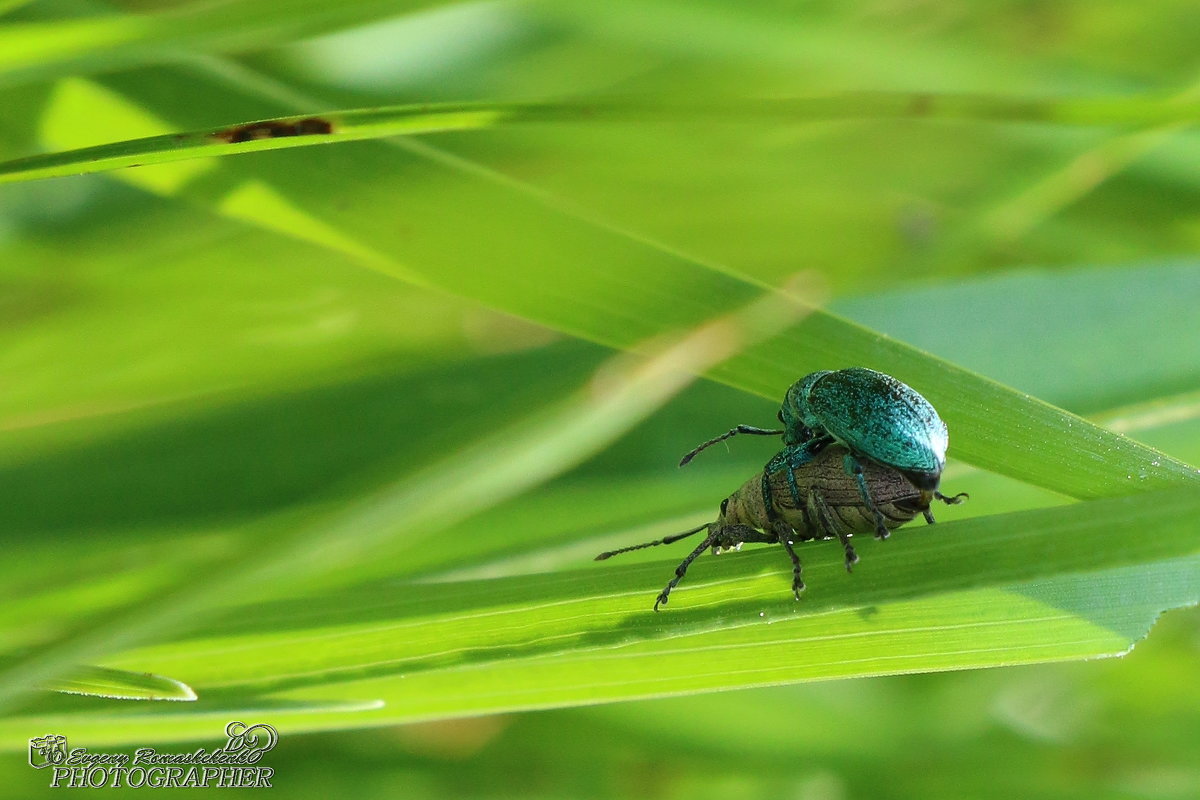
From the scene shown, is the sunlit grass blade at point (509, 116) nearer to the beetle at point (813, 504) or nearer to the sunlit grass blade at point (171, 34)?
the sunlit grass blade at point (171, 34)

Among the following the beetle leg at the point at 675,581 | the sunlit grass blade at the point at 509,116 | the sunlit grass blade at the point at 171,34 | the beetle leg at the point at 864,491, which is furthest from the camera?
the sunlit grass blade at the point at 171,34

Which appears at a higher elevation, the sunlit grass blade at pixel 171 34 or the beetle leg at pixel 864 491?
the sunlit grass blade at pixel 171 34

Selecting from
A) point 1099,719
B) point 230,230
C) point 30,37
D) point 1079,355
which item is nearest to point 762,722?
point 1099,719

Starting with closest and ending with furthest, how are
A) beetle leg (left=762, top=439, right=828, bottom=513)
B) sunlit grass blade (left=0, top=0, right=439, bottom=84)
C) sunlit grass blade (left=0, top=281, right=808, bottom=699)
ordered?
sunlit grass blade (left=0, top=281, right=808, bottom=699), sunlit grass blade (left=0, top=0, right=439, bottom=84), beetle leg (left=762, top=439, right=828, bottom=513)

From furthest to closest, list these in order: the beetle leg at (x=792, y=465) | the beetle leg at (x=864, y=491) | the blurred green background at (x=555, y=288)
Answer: the blurred green background at (x=555, y=288), the beetle leg at (x=792, y=465), the beetle leg at (x=864, y=491)

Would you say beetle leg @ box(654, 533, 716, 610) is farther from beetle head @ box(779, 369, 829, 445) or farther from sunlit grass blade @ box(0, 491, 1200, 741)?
beetle head @ box(779, 369, 829, 445)

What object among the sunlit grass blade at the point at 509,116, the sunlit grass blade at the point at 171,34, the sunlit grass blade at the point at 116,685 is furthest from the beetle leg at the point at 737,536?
the sunlit grass blade at the point at 171,34

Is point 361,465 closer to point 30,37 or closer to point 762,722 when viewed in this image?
point 30,37

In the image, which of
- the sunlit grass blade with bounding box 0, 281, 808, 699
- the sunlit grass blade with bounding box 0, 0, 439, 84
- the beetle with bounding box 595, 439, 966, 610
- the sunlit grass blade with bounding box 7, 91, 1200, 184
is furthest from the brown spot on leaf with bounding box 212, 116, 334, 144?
the beetle with bounding box 595, 439, 966, 610
